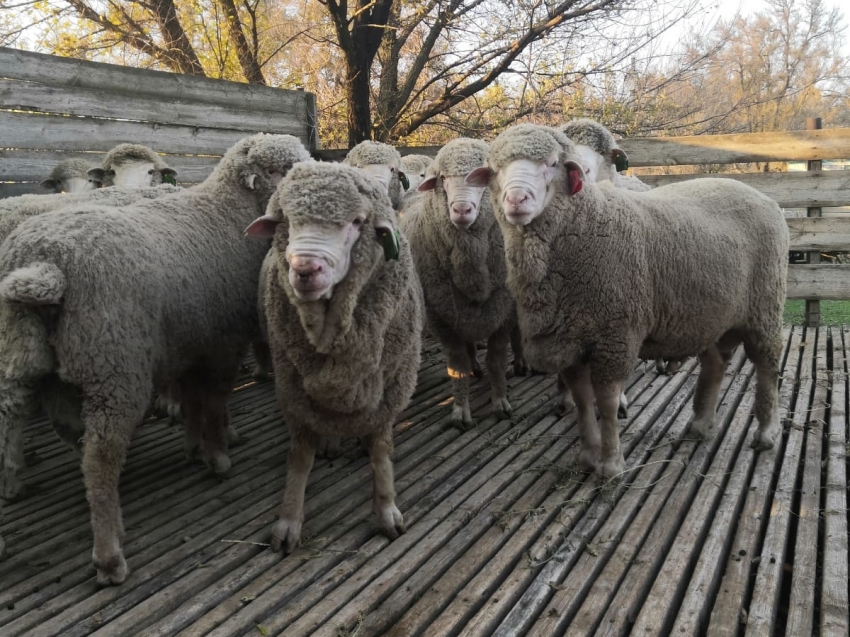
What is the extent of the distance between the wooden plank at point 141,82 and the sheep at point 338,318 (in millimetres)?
3843

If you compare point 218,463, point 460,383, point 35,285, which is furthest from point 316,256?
point 460,383

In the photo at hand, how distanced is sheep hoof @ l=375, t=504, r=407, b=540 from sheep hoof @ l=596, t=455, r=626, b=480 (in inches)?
45.1

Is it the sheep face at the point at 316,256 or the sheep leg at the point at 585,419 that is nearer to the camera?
the sheep face at the point at 316,256

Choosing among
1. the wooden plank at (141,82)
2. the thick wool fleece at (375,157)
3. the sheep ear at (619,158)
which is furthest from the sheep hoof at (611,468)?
the wooden plank at (141,82)

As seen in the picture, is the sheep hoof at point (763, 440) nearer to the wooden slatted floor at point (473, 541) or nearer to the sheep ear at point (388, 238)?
the wooden slatted floor at point (473, 541)

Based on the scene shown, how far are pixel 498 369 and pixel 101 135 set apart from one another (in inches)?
161

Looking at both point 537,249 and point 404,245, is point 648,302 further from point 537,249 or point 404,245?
point 404,245

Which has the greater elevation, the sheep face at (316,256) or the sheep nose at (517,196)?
the sheep nose at (517,196)

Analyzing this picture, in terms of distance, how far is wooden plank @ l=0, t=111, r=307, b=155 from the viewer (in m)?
5.20

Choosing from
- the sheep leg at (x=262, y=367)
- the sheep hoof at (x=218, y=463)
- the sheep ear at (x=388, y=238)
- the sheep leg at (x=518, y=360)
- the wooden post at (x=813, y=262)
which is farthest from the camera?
the wooden post at (x=813, y=262)

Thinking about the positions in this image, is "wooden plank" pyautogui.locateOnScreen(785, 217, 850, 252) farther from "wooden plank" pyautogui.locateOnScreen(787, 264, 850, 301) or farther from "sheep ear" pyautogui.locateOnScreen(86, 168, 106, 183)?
"sheep ear" pyautogui.locateOnScreen(86, 168, 106, 183)

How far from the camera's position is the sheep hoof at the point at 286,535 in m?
2.96

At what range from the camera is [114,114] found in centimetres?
588

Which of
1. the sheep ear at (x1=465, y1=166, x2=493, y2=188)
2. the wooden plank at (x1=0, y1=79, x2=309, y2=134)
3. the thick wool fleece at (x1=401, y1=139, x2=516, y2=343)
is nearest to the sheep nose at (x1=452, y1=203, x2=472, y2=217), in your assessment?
the thick wool fleece at (x1=401, y1=139, x2=516, y2=343)
